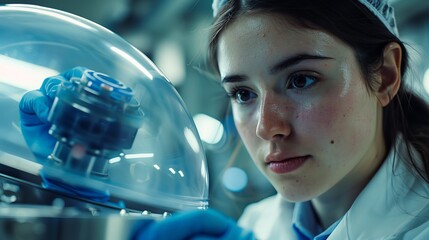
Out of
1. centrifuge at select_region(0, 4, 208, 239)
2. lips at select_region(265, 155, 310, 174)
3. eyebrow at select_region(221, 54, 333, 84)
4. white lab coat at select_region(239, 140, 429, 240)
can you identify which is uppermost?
centrifuge at select_region(0, 4, 208, 239)

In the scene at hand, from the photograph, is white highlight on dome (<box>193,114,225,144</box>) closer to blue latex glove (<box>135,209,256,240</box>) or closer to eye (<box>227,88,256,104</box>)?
eye (<box>227,88,256,104</box>)

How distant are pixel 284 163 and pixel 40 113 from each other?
20.4 inches

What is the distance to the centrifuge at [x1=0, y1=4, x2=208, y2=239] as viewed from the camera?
383 millimetres

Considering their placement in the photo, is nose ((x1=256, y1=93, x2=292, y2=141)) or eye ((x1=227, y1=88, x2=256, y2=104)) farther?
eye ((x1=227, y1=88, x2=256, y2=104))

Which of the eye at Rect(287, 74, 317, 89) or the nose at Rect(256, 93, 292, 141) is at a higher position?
the eye at Rect(287, 74, 317, 89)

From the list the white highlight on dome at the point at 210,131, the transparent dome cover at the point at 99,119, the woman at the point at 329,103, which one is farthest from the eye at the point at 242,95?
the white highlight on dome at the point at 210,131

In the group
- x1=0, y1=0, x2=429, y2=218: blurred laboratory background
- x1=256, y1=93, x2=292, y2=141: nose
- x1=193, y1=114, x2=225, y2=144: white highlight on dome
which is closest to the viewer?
x1=256, y1=93, x2=292, y2=141: nose

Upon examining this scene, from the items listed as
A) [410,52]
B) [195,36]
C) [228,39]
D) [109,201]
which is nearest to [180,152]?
[109,201]

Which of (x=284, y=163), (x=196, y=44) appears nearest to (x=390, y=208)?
(x=284, y=163)

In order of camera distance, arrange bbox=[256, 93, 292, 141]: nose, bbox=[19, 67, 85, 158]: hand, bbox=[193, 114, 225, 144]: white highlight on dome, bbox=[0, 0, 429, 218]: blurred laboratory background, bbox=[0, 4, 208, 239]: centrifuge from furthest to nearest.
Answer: bbox=[193, 114, 225, 144]: white highlight on dome
bbox=[0, 0, 429, 218]: blurred laboratory background
bbox=[256, 93, 292, 141]: nose
bbox=[19, 67, 85, 158]: hand
bbox=[0, 4, 208, 239]: centrifuge

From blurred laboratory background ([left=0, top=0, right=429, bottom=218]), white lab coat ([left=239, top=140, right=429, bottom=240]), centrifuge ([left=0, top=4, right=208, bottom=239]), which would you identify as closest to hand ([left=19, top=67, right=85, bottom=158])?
centrifuge ([left=0, top=4, right=208, bottom=239])

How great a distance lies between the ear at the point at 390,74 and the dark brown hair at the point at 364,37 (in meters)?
0.02

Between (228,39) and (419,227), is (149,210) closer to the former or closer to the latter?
(228,39)

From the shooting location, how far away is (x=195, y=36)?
→ 242 cm
